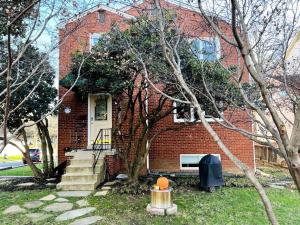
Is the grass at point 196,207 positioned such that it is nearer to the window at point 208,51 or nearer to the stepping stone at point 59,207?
the stepping stone at point 59,207

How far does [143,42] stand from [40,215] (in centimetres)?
435

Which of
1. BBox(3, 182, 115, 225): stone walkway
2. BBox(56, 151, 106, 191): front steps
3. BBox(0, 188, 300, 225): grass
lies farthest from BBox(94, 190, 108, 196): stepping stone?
BBox(56, 151, 106, 191): front steps

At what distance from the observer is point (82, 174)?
855 cm

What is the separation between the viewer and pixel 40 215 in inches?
236

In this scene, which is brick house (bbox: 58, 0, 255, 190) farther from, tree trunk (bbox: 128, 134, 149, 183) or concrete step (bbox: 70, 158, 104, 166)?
tree trunk (bbox: 128, 134, 149, 183)

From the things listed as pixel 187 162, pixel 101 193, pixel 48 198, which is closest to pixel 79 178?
pixel 101 193

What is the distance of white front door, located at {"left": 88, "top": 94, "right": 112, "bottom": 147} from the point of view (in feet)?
37.1

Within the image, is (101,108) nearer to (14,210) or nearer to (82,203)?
(82,203)

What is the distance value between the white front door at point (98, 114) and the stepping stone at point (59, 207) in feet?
14.9

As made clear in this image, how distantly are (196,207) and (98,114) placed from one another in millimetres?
6160

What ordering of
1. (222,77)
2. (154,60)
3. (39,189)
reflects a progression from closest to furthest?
1. (154,60)
2. (222,77)
3. (39,189)

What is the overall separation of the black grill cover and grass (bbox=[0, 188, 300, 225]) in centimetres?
28

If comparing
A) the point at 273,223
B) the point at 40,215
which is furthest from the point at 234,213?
the point at 273,223

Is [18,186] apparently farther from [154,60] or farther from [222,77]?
[222,77]
